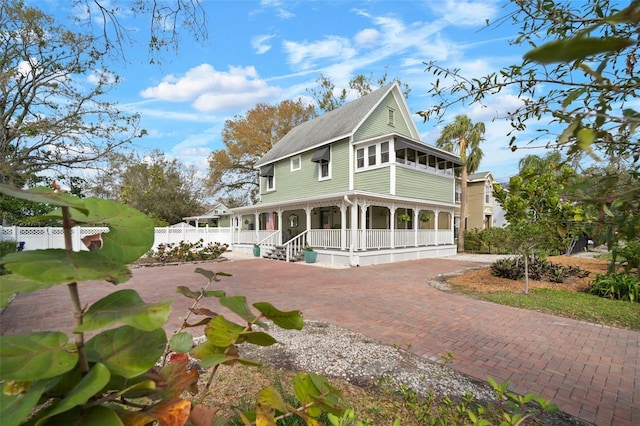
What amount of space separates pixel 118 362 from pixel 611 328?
7.70 metres

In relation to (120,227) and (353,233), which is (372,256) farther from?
(120,227)

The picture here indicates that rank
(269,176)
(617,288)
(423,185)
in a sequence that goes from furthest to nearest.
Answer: (269,176) < (423,185) < (617,288)

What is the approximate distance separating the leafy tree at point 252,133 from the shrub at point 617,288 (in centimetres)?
2706

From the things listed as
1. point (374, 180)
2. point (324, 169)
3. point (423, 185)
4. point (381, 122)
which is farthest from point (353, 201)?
point (381, 122)

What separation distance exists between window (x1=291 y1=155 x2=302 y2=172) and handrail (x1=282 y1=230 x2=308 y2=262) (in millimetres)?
5075

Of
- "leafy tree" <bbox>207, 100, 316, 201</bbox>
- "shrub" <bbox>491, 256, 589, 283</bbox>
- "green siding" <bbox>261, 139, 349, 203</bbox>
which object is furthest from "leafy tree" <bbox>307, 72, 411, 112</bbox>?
"shrub" <bbox>491, 256, 589, 283</bbox>

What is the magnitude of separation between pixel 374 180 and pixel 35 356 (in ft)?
54.8

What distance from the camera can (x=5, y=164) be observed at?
12.8 metres

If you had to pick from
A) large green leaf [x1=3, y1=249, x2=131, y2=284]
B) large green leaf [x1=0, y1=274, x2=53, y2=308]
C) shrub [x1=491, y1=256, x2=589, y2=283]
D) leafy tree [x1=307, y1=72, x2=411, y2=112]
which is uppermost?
leafy tree [x1=307, y1=72, x2=411, y2=112]

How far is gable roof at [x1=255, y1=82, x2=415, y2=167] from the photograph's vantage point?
17.6m

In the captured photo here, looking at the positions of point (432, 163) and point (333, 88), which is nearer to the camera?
point (432, 163)

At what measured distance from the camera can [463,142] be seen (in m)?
23.0

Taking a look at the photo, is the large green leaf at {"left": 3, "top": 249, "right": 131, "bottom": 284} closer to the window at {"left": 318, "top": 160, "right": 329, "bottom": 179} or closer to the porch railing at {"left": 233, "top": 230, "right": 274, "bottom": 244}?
the window at {"left": 318, "top": 160, "right": 329, "bottom": 179}

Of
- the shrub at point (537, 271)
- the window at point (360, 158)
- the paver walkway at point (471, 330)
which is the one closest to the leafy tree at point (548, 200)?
the paver walkway at point (471, 330)
